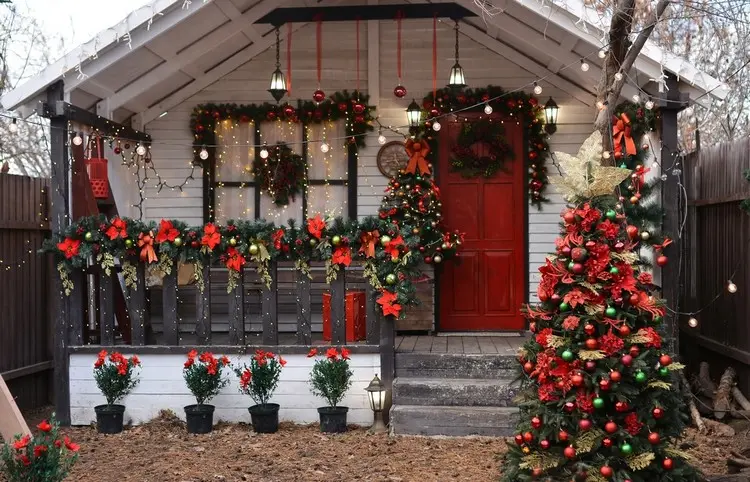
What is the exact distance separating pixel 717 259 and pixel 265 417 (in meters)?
Result: 4.74

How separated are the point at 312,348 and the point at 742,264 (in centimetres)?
401

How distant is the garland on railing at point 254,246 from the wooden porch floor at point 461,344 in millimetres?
803

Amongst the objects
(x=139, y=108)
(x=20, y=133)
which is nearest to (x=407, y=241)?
(x=139, y=108)

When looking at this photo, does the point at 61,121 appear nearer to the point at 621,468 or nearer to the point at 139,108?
the point at 139,108

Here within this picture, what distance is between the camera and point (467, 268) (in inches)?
398

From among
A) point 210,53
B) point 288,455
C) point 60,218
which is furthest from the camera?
point 210,53

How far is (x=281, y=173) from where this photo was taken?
1001 cm

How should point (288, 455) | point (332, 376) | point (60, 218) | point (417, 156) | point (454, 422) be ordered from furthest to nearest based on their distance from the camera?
point (417, 156) → point (60, 218) → point (332, 376) → point (454, 422) → point (288, 455)

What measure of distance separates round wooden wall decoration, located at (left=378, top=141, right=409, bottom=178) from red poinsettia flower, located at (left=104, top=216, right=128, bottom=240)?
316 centimetres

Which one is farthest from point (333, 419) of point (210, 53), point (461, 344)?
point (210, 53)

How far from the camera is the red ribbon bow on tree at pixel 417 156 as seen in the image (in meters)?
9.83

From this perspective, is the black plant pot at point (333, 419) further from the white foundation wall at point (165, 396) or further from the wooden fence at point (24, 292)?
the wooden fence at point (24, 292)

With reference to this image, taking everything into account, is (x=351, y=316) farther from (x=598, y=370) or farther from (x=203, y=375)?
(x=598, y=370)

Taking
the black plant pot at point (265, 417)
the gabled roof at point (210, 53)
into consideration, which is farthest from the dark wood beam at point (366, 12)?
the black plant pot at point (265, 417)
